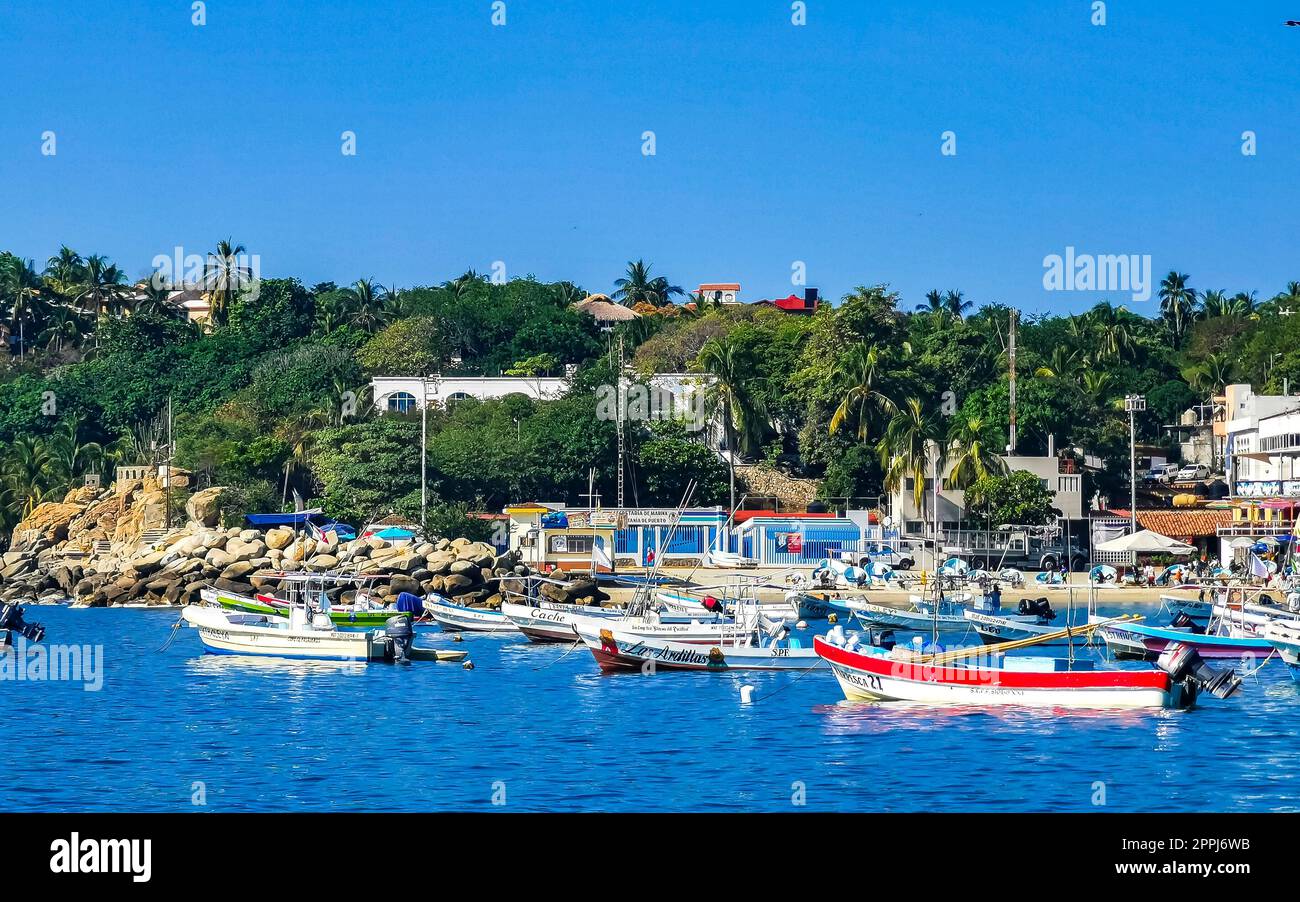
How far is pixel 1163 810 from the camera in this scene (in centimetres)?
2694

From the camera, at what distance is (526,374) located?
3979 inches

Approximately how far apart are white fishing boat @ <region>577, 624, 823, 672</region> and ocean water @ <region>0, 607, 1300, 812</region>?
1.50ft

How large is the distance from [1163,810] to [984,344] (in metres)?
71.6

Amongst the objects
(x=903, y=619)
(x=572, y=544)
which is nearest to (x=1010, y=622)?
(x=903, y=619)

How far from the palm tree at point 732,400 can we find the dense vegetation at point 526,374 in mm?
153

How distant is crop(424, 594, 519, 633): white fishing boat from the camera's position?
57031mm

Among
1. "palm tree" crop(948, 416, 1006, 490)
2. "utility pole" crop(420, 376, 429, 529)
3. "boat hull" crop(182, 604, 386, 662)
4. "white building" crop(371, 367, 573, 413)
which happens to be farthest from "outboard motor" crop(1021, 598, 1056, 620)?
"white building" crop(371, 367, 573, 413)

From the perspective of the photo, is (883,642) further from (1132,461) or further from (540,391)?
(540,391)

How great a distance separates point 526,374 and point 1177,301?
5396 centimetres

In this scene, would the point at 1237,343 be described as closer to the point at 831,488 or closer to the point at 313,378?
the point at 831,488

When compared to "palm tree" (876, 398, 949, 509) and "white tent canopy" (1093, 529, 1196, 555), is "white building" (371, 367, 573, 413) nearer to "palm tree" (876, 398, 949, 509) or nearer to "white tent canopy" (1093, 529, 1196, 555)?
"palm tree" (876, 398, 949, 509)

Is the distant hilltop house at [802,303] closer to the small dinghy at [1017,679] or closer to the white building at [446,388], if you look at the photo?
the white building at [446,388]

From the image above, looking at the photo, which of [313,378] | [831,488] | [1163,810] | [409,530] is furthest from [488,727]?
[313,378]

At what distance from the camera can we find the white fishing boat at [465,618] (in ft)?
187
